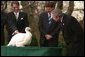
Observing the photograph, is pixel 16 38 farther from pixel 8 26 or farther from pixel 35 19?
pixel 35 19

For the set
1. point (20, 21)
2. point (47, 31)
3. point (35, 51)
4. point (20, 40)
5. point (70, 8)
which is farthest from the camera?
point (70, 8)

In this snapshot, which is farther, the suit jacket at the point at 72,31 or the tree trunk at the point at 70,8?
the tree trunk at the point at 70,8

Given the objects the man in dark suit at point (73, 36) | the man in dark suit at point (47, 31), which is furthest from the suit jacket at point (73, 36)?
the man in dark suit at point (47, 31)

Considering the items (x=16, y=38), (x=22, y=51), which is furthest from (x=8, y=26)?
(x=22, y=51)

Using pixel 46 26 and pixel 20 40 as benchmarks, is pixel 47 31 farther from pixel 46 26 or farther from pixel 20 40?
pixel 20 40

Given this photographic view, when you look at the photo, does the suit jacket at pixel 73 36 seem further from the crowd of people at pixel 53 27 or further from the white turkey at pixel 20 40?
the white turkey at pixel 20 40

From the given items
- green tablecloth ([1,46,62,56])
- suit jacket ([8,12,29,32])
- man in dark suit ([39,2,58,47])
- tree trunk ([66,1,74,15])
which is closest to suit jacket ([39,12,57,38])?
man in dark suit ([39,2,58,47])

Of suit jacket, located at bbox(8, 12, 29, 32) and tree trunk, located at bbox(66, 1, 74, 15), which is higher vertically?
tree trunk, located at bbox(66, 1, 74, 15)

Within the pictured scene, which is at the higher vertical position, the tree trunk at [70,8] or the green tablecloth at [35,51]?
the tree trunk at [70,8]

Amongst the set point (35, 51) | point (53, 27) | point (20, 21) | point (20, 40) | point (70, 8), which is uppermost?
point (70, 8)

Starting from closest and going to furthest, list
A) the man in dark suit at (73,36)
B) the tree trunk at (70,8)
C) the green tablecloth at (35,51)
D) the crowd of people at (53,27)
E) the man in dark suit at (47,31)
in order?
the green tablecloth at (35,51), the man in dark suit at (73,36), the crowd of people at (53,27), the man in dark suit at (47,31), the tree trunk at (70,8)

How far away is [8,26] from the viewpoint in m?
6.92

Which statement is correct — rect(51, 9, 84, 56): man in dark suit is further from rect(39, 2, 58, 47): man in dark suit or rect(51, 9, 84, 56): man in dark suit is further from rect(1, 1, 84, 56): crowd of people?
rect(39, 2, 58, 47): man in dark suit

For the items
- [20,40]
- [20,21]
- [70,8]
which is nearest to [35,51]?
[20,40]
